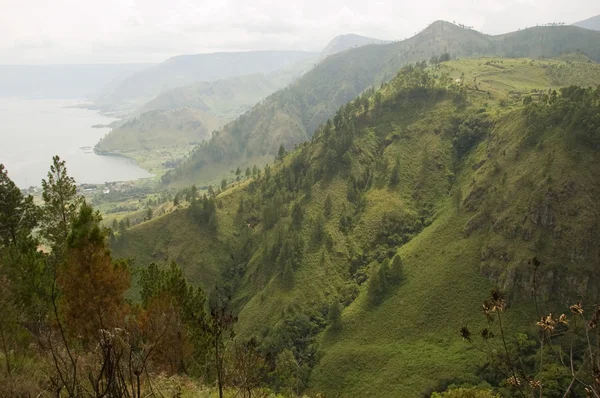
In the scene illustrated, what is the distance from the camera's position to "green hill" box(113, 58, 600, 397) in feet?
257

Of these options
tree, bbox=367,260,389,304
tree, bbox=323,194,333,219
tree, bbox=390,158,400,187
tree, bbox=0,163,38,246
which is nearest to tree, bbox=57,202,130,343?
tree, bbox=0,163,38,246

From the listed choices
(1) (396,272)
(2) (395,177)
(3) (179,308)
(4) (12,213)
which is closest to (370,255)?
(1) (396,272)

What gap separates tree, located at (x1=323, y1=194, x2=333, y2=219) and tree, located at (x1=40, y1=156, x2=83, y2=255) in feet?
276

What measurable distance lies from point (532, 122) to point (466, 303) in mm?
53502

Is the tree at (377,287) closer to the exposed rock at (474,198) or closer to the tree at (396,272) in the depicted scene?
the tree at (396,272)

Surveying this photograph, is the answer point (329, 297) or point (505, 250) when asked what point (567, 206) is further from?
point (329, 297)

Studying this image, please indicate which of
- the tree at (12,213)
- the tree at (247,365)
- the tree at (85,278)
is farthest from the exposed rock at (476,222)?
the tree at (247,365)

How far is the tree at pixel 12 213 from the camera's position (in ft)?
144

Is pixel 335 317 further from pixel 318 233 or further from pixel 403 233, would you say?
pixel 403 233

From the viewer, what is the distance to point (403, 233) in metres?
111

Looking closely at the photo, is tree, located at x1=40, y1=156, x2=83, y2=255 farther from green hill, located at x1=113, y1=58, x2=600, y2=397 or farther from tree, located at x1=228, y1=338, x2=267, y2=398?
green hill, located at x1=113, y1=58, x2=600, y2=397

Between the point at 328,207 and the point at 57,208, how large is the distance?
87160 millimetres

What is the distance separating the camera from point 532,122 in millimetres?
102312

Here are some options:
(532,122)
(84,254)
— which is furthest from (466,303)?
(84,254)
